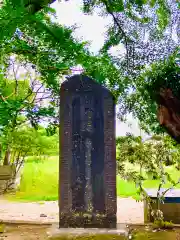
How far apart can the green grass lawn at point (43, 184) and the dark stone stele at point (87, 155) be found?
8.00 meters

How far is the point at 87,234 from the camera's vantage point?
3.90 meters

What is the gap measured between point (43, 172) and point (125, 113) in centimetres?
988

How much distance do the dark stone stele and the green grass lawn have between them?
7999 millimetres

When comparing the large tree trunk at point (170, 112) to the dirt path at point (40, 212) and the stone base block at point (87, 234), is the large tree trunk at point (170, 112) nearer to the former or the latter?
the stone base block at point (87, 234)

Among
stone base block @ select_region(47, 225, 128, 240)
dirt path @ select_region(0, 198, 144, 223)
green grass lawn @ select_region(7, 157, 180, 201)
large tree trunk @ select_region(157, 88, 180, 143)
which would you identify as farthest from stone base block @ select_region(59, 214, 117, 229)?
green grass lawn @ select_region(7, 157, 180, 201)

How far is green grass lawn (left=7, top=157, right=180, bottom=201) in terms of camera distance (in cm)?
1282

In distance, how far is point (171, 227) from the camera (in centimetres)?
505

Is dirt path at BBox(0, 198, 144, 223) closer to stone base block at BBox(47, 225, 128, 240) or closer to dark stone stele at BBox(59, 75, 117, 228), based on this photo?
dark stone stele at BBox(59, 75, 117, 228)

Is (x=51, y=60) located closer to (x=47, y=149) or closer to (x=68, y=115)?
(x=68, y=115)

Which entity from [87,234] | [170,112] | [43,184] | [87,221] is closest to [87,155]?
[87,221]

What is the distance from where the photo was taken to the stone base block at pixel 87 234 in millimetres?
3805

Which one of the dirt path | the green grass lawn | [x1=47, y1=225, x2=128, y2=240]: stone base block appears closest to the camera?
[x1=47, y1=225, x2=128, y2=240]: stone base block

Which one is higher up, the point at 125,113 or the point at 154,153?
the point at 125,113

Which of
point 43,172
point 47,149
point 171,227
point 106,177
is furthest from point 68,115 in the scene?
point 43,172
